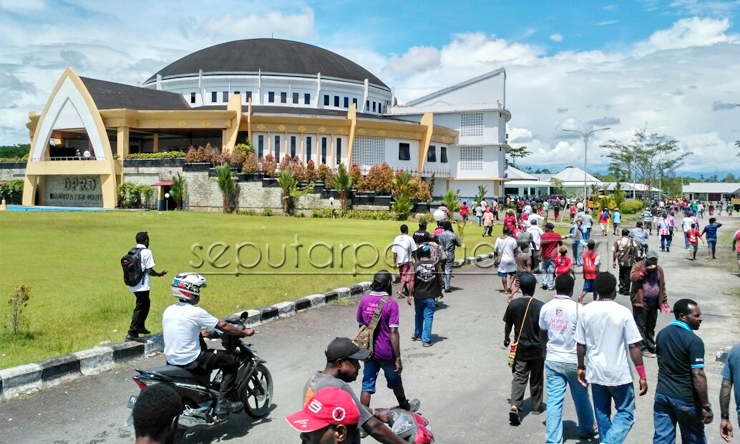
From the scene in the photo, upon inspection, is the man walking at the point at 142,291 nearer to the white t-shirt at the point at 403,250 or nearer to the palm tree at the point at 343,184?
the white t-shirt at the point at 403,250

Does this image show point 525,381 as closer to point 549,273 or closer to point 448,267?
point 448,267

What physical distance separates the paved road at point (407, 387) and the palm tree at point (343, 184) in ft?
75.9

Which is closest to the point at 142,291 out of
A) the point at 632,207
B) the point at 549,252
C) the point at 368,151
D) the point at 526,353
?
the point at 526,353

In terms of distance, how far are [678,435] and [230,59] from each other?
54.9 meters

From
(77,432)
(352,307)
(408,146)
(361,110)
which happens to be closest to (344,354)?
(77,432)

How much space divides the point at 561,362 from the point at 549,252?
874 cm

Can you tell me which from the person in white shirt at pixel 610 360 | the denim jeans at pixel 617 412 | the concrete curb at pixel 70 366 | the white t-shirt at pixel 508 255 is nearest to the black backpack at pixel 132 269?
the concrete curb at pixel 70 366

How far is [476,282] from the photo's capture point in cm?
1553

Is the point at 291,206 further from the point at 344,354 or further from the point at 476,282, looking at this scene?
the point at 344,354

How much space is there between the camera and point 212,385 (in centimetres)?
593

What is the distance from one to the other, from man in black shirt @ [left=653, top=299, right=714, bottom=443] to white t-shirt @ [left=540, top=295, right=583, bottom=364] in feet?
2.85

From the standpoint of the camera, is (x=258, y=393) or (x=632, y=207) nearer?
(x=258, y=393)

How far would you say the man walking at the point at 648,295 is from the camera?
8875 mm

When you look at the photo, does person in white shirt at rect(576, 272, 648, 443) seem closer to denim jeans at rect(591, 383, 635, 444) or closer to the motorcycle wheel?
denim jeans at rect(591, 383, 635, 444)
